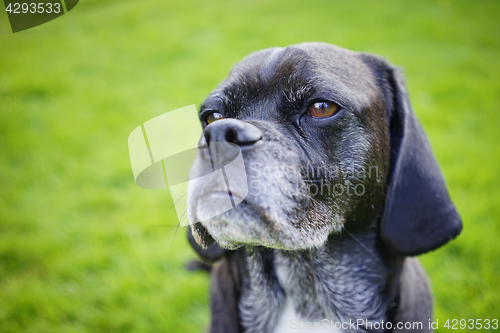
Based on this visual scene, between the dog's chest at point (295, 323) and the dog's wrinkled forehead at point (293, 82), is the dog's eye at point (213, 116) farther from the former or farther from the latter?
the dog's chest at point (295, 323)

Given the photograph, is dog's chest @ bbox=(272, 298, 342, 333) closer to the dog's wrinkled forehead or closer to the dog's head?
the dog's head

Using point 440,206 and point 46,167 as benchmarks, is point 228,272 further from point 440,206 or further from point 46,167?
point 46,167

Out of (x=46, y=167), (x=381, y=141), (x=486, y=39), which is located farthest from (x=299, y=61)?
(x=486, y=39)

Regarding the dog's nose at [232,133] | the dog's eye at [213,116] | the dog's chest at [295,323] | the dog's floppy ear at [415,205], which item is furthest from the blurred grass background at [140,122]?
the dog's nose at [232,133]

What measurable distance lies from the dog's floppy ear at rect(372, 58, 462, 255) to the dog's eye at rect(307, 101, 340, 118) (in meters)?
0.63

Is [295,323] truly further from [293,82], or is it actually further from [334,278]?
[293,82]

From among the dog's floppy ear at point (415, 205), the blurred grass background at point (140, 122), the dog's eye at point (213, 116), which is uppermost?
the dog's eye at point (213, 116)

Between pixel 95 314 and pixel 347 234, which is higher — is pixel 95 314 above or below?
below

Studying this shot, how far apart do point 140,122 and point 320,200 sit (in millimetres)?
5208

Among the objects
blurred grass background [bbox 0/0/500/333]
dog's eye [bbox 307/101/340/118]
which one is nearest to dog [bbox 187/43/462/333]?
dog's eye [bbox 307/101/340/118]

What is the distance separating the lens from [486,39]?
7824mm

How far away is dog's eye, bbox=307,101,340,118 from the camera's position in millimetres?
1892

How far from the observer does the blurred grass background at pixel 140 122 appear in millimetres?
3637

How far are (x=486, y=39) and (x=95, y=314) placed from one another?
32.0 ft
